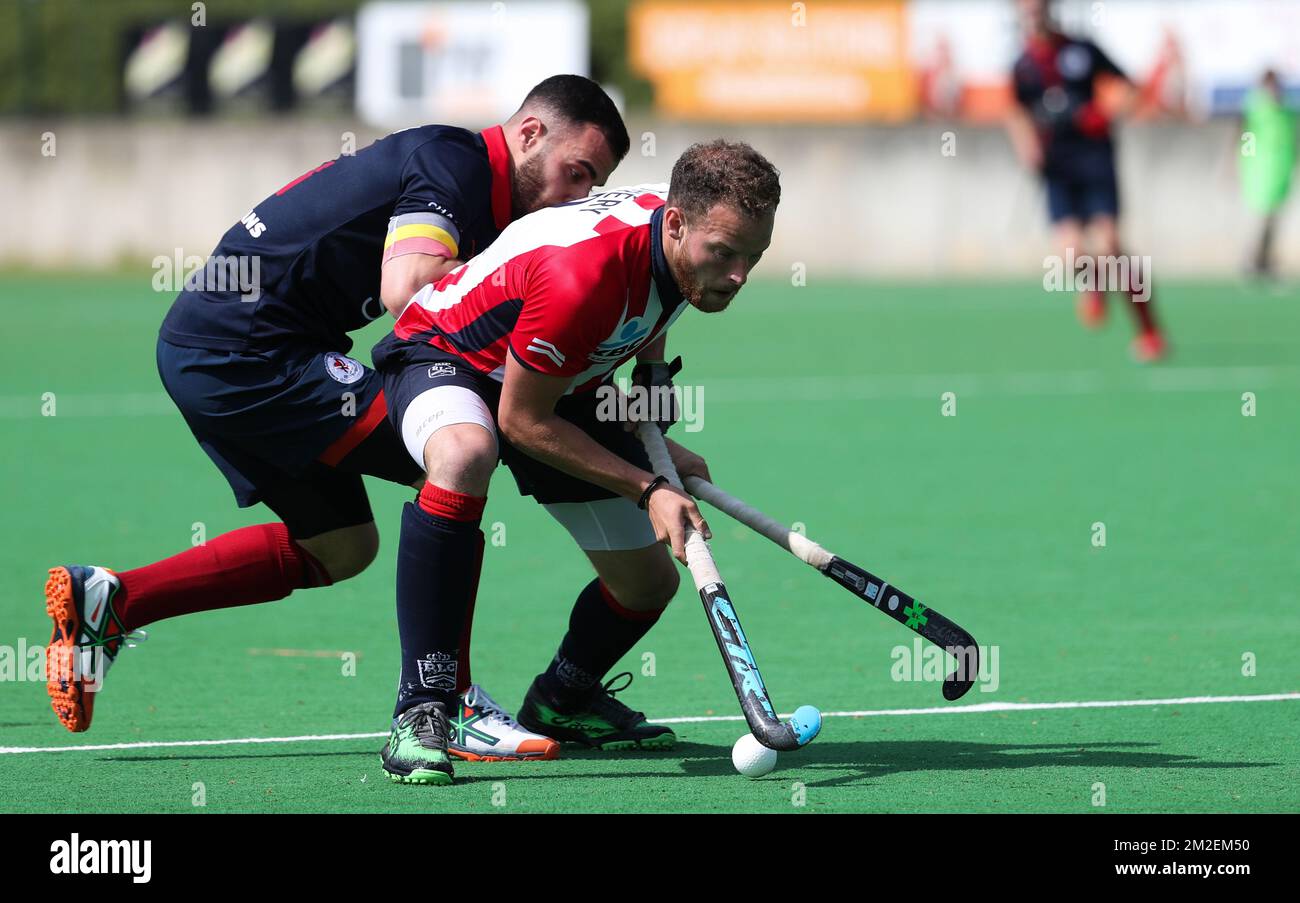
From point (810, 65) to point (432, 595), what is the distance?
25.0 meters

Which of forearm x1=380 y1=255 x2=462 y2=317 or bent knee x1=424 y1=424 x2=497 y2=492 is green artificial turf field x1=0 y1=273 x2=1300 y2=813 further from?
forearm x1=380 y1=255 x2=462 y2=317

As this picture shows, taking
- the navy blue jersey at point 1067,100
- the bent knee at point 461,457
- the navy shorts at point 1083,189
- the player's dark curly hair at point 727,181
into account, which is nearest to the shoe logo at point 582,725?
the bent knee at point 461,457

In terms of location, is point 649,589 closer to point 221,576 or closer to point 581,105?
point 221,576

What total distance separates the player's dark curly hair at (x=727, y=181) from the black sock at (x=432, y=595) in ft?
3.12

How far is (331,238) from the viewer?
18.1 ft

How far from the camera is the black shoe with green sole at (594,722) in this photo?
5551 mm

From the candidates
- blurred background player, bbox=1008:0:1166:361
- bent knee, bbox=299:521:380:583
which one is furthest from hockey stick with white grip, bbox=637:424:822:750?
blurred background player, bbox=1008:0:1166:361

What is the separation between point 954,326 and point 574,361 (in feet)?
48.7

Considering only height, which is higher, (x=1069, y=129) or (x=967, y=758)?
(x=1069, y=129)

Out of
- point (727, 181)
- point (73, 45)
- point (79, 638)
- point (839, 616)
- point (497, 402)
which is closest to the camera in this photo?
point (727, 181)

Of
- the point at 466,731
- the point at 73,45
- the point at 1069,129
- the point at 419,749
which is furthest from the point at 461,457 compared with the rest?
the point at 73,45

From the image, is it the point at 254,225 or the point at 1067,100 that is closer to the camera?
the point at 254,225

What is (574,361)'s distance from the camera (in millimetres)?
4832

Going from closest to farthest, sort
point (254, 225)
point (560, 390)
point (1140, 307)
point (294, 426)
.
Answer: point (560, 390)
point (294, 426)
point (254, 225)
point (1140, 307)
